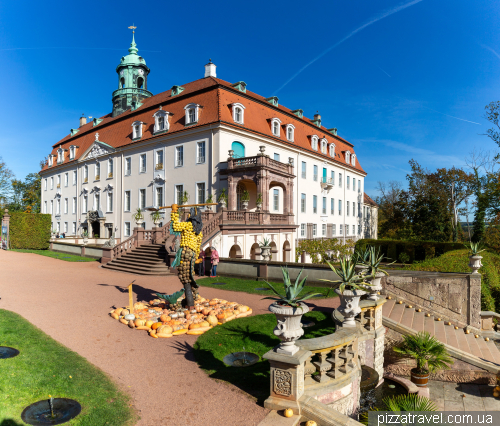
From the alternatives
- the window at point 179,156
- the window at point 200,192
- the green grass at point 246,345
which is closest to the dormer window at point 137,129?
the window at point 179,156

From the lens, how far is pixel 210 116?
85.1 feet

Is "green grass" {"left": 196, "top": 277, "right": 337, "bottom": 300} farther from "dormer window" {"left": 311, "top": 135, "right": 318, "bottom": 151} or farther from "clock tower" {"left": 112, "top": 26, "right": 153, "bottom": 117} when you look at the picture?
"clock tower" {"left": 112, "top": 26, "right": 153, "bottom": 117}

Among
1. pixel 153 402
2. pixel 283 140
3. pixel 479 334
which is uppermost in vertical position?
pixel 283 140

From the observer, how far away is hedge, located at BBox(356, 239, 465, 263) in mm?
26266

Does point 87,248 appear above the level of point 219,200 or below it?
below

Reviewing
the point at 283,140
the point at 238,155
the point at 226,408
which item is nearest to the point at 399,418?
the point at 226,408

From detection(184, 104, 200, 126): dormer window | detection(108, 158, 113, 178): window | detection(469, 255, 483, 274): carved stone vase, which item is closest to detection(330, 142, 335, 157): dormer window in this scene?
detection(184, 104, 200, 126): dormer window

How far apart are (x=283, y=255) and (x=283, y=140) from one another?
10900mm

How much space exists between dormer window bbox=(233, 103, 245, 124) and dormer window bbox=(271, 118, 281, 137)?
3937mm

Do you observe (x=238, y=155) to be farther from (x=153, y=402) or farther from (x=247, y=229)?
(x=153, y=402)

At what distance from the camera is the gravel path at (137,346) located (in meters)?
4.94

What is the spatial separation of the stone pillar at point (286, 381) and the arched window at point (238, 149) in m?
22.6

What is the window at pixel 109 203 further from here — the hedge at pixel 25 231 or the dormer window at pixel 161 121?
the dormer window at pixel 161 121

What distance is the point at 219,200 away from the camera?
2466cm
